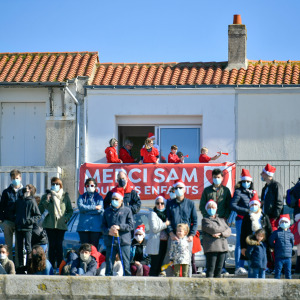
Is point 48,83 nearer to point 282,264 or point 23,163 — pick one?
point 23,163

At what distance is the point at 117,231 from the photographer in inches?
618

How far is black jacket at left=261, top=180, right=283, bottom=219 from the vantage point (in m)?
16.5

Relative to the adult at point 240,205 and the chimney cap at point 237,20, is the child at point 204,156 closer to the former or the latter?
the chimney cap at point 237,20

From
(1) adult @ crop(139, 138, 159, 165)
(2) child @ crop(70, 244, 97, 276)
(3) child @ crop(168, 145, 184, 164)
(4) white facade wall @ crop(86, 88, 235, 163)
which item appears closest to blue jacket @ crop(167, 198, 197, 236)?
(2) child @ crop(70, 244, 97, 276)

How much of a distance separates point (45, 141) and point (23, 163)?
914mm

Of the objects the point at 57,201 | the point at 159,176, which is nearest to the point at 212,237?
the point at 57,201

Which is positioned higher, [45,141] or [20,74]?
[20,74]

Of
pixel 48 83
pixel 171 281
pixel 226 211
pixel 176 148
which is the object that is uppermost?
pixel 48 83

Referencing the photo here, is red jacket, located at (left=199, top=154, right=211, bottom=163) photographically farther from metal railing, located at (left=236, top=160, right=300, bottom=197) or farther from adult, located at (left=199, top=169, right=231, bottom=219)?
adult, located at (left=199, top=169, right=231, bottom=219)

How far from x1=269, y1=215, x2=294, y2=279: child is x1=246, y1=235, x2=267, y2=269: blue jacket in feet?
0.83

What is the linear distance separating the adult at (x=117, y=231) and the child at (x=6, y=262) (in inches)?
65.5

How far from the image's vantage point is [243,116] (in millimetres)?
24359

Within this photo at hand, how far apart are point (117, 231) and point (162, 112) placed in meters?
9.27

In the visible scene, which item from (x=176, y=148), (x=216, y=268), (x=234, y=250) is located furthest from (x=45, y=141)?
(x=216, y=268)
